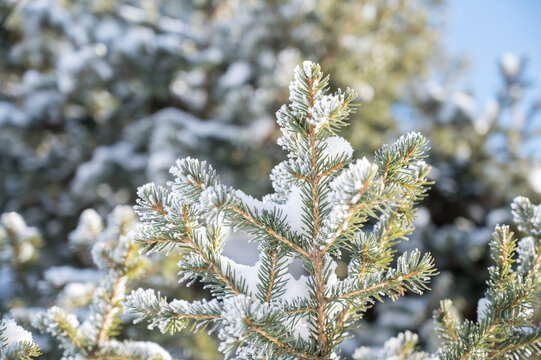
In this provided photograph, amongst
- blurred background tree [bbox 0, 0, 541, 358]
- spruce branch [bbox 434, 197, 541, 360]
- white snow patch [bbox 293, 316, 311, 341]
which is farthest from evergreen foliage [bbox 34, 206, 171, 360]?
blurred background tree [bbox 0, 0, 541, 358]

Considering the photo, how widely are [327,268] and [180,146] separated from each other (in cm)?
232

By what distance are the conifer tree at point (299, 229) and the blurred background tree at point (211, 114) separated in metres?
1.92

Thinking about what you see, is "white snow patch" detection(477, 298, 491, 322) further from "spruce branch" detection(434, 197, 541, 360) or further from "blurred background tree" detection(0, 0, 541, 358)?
"blurred background tree" detection(0, 0, 541, 358)

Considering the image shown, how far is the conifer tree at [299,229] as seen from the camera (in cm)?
65

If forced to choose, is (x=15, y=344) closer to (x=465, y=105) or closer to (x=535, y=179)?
(x=465, y=105)

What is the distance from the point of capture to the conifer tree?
0.65 m

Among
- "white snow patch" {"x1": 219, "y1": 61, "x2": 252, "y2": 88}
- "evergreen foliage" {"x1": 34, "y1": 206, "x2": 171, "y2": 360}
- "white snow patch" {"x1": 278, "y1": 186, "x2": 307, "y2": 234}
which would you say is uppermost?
"white snow patch" {"x1": 219, "y1": 61, "x2": 252, "y2": 88}

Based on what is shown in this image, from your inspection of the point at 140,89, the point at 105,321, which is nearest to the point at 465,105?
the point at 140,89

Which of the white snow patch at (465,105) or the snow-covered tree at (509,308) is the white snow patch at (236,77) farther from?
the snow-covered tree at (509,308)

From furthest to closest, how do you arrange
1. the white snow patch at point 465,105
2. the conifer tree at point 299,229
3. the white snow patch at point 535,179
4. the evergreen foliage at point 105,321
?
the white snow patch at point 465,105 → the white snow patch at point 535,179 → the evergreen foliage at point 105,321 → the conifer tree at point 299,229

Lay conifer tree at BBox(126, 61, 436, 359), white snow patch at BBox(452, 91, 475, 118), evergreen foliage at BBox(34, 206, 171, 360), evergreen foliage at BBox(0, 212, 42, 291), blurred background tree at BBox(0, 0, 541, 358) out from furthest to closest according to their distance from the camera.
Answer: white snow patch at BBox(452, 91, 475, 118), blurred background tree at BBox(0, 0, 541, 358), evergreen foliage at BBox(0, 212, 42, 291), evergreen foliage at BBox(34, 206, 171, 360), conifer tree at BBox(126, 61, 436, 359)

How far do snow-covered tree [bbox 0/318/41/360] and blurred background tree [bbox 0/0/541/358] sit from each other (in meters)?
1.89

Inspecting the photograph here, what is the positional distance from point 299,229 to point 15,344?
2.14 feet

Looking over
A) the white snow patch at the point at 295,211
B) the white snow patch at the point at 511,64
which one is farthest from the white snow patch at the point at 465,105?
the white snow patch at the point at 295,211
